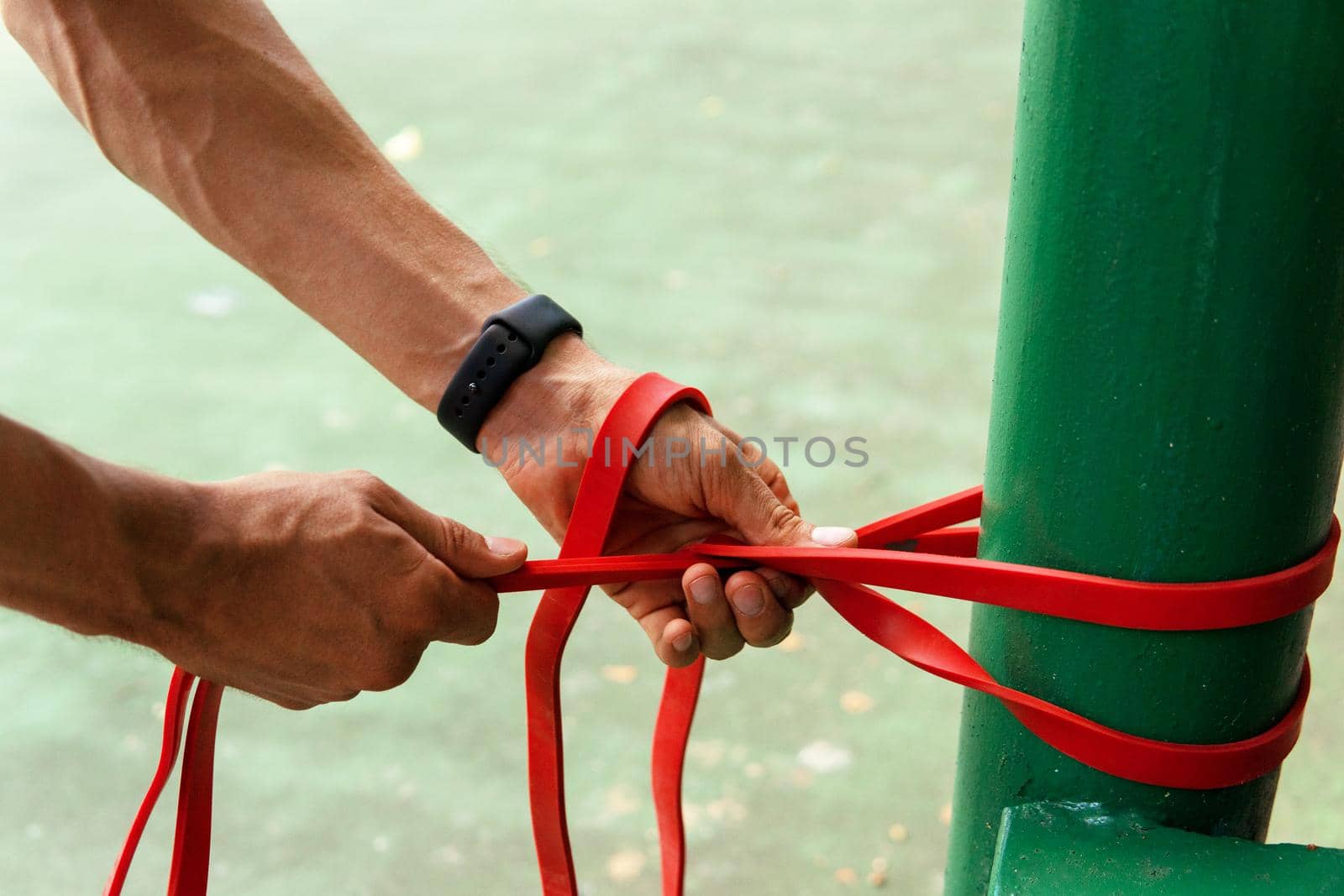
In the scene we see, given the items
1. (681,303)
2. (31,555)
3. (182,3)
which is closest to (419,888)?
(31,555)

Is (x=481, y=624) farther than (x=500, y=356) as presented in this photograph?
No

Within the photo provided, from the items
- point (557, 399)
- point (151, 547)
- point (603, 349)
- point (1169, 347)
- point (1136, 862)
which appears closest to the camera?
point (1169, 347)

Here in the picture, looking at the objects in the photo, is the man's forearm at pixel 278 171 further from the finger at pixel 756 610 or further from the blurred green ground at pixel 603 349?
the blurred green ground at pixel 603 349

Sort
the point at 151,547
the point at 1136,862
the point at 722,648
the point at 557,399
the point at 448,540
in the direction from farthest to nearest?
the point at 557,399
the point at 722,648
the point at 448,540
the point at 151,547
the point at 1136,862

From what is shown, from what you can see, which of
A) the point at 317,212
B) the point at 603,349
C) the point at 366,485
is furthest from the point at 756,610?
the point at 603,349

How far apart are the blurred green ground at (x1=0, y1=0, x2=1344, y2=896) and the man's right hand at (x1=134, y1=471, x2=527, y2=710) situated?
0.82 meters

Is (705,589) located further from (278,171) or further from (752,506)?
(278,171)

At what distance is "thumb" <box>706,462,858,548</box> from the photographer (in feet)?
3.91

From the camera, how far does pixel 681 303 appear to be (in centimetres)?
292

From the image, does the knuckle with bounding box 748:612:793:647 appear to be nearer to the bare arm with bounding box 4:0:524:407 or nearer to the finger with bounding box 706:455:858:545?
the finger with bounding box 706:455:858:545

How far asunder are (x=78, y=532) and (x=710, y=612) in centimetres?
51

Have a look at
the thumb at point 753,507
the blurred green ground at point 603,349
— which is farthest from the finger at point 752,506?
the blurred green ground at point 603,349

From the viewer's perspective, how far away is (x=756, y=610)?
1.12 m

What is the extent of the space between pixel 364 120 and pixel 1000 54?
6.50ft
